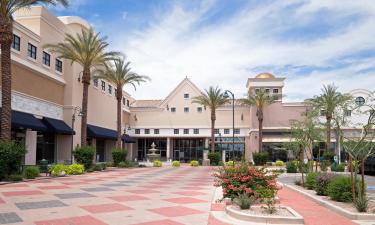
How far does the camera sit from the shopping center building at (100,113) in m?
33.2

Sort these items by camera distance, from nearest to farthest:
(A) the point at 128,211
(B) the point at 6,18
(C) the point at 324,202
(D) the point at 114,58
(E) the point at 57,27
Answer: (A) the point at 128,211 → (C) the point at 324,202 → (B) the point at 6,18 → (D) the point at 114,58 → (E) the point at 57,27

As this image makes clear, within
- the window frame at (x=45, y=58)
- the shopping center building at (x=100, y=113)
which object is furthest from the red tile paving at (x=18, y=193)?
the window frame at (x=45, y=58)

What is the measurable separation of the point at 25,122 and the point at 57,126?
245 inches

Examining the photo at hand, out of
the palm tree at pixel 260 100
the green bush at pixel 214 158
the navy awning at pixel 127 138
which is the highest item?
the palm tree at pixel 260 100

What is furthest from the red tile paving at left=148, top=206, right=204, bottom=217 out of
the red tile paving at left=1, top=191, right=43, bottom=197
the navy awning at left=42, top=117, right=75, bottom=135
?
the navy awning at left=42, top=117, right=75, bottom=135

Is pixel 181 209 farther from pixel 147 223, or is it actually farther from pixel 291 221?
pixel 291 221

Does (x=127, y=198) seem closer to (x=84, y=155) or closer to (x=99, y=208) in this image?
(x=99, y=208)

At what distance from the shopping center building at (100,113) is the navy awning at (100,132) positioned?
1.4 inches

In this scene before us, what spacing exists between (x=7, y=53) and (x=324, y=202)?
20024mm

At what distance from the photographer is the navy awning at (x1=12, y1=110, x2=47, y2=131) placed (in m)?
29.5

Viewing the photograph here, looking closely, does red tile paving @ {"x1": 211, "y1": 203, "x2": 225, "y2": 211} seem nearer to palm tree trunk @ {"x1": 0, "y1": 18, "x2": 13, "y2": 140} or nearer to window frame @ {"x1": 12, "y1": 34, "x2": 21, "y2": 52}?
palm tree trunk @ {"x1": 0, "y1": 18, "x2": 13, "y2": 140}

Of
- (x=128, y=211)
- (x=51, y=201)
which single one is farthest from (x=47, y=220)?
(x=51, y=201)

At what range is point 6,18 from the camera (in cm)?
2295

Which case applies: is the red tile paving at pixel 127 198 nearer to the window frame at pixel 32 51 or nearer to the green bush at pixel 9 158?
the green bush at pixel 9 158
